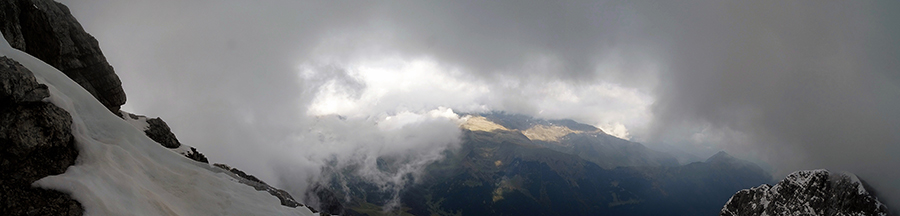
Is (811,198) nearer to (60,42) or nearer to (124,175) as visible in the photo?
(124,175)

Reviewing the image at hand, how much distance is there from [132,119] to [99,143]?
76.7 ft

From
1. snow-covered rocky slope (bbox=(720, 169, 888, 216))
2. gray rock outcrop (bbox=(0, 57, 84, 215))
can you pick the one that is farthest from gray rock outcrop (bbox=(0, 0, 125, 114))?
snow-covered rocky slope (bbox=(720, 169, 888, 216))

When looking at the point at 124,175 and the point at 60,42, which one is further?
the point at 60,42

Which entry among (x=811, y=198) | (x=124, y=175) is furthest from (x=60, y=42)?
(x=811, y=198)

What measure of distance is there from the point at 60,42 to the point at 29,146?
3093 cm

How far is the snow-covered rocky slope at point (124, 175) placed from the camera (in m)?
15.6

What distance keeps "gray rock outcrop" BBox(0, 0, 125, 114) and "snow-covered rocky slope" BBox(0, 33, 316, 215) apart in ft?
35.8

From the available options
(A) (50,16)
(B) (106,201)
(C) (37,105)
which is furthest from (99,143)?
(A) (50,16)

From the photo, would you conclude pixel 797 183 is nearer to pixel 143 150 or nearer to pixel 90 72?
pixel 143 150

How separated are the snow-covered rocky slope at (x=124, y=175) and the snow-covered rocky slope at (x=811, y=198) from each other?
668 feet

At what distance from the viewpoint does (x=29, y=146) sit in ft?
49.3

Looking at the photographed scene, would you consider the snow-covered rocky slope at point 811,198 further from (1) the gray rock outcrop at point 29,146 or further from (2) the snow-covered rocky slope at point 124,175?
(1) the gray rock outcrop at point 29,146

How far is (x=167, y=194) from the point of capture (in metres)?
21.0

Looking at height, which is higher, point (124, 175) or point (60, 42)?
point (60, 42)
